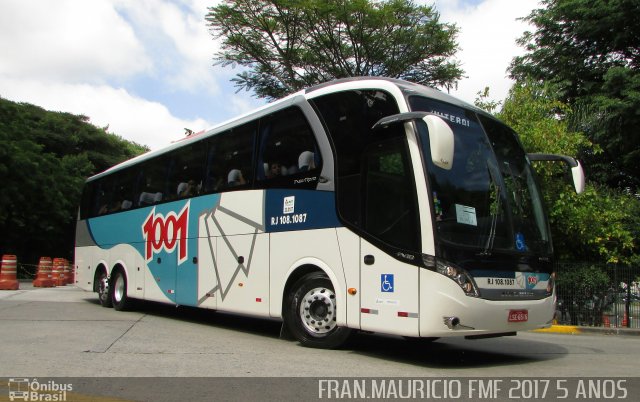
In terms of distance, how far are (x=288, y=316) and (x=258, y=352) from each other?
2.73 feet

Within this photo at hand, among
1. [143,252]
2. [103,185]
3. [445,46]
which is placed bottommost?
[143,252]

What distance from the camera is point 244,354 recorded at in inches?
292

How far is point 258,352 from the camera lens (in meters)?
7.59

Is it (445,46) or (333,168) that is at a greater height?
(445,46)

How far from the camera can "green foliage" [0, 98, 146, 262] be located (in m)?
27.8

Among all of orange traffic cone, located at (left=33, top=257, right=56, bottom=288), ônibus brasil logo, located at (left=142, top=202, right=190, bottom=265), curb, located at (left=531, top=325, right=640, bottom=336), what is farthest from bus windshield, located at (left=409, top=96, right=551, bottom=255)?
orange traffic cone, located at (left=33, top=257, right=56, bottom=288)

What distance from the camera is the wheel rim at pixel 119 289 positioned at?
13604 millimetres

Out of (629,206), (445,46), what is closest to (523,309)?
(629,206)

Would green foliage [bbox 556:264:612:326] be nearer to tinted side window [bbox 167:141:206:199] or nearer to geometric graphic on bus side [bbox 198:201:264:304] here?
geometric graphic on bus side [bbox 198:201:264:304]

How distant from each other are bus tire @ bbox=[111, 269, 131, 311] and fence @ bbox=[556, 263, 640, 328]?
1062 centimetres

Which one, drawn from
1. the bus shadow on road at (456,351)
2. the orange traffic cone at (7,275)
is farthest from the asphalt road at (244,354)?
the orange traffic cone at (7,275)

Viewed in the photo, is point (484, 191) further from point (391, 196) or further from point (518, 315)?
point (518, 315)

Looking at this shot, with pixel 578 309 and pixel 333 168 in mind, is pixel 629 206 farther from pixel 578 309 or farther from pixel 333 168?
pixel 333 168

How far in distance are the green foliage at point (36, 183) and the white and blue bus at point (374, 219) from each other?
2147 cm
